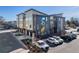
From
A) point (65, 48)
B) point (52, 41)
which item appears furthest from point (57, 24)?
point (65, 48)

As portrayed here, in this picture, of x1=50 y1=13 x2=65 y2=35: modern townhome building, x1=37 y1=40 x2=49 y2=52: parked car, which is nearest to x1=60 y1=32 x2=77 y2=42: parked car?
x1=50 y1=13 x2=65 y2=35: modern townhome building

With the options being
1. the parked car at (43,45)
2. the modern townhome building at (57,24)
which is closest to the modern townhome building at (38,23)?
the modern townhome building at (57,24)

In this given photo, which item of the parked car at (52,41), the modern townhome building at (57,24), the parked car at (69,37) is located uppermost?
the modern townhome building at (57,24)

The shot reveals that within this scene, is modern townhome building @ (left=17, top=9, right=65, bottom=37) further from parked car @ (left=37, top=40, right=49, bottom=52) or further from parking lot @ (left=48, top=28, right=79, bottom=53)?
parking lot @ (left=48, top=28, right=79, bottom=53)

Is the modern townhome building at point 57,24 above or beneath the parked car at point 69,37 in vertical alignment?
above

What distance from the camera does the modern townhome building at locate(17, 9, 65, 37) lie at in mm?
2662

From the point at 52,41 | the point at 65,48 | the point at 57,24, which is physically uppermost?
the point at 57,24

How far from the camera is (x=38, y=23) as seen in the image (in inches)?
106

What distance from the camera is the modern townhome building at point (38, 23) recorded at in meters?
2.66

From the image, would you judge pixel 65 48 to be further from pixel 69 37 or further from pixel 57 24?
pixel 57 24

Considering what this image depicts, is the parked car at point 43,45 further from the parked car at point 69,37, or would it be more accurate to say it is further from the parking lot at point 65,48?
the parked car at point 69,37
